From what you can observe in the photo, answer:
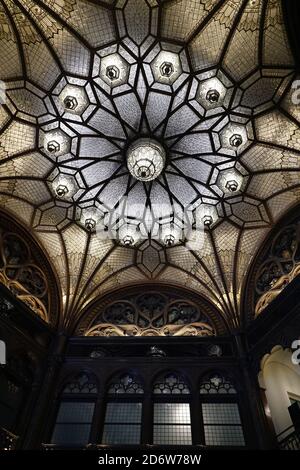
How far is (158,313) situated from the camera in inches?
545

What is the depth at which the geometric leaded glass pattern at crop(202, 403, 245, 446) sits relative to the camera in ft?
31.5

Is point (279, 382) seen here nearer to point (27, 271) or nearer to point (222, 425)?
point (222, 425)

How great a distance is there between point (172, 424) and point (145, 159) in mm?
8494

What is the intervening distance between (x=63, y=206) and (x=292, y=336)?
373 inches

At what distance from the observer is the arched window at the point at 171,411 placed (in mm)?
9773

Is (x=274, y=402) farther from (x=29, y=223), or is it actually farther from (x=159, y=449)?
(x=29, y=223)

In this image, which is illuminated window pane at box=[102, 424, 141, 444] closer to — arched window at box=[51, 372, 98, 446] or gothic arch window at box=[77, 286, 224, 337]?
arched window at box=[51, 372, 98, 446]

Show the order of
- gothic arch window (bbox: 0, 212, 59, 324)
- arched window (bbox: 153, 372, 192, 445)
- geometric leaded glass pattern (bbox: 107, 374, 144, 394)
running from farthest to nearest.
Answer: gothic arch window (bbox: 0, 212, 59, 324)
geometric leaded glass pattern (bbox: 107, 374, 144, 394)
arched window (bbox: 153, 372, 192, 445)

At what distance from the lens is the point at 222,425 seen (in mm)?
9961

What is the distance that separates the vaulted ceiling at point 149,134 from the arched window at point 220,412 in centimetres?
260

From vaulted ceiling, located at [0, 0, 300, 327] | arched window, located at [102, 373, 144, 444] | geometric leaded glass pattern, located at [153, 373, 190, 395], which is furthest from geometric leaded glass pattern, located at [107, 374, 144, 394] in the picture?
vaulted ceiling, located at [0, 0, 300, 327]

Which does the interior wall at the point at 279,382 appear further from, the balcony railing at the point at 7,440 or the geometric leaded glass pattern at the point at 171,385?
the balcony railing at the point at 7,440

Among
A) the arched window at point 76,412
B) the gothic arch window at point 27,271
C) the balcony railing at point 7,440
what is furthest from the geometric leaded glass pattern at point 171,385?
the gothic arch window at point 27,271
